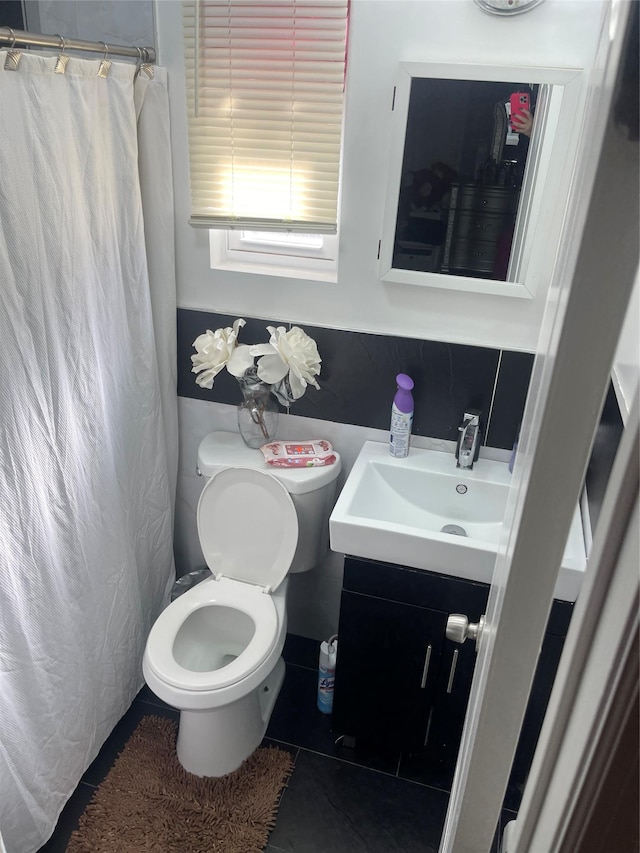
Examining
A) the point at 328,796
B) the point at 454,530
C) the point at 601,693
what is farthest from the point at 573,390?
the point at 328,796

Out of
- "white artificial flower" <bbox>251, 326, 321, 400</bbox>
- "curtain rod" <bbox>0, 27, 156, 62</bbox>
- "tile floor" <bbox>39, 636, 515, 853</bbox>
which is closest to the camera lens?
"curtain rod" <bbox>0, 27, 156, 62</bbox>

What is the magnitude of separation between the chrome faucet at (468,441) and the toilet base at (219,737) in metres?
0.90

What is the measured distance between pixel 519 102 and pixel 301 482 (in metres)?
1.17

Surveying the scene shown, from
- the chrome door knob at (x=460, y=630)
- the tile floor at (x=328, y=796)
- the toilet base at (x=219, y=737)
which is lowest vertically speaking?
the tile floor at (x=328, y=796)

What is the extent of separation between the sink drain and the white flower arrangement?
0.58 m

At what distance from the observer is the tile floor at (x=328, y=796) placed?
1877 mm

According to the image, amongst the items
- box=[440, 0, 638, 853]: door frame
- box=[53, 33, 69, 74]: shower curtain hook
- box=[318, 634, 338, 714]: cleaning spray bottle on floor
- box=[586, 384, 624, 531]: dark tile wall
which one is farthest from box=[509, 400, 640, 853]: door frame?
box=[318, 634, 338, 714]: cleaning spray bottle on floor

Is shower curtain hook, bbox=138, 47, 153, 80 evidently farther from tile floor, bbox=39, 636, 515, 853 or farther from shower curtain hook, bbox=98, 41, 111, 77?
tile floor, bbox=39, 636, 515, 853

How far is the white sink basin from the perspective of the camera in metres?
1.70

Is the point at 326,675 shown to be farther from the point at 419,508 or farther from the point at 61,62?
the point at 61,62

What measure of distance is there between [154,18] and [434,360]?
1.24 meters

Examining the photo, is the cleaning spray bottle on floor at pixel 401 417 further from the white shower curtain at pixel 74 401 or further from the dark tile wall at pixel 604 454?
the white shower curtain at pixel 74 401

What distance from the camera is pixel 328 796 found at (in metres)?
2.00

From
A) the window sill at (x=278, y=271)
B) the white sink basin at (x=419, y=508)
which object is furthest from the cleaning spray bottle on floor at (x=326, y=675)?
the window sill at (x=278, y=271)
